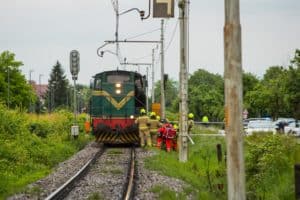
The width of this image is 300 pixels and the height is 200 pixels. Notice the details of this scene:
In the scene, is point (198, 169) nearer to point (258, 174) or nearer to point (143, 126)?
point (258, 174)

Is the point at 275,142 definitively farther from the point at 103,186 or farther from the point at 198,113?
the point at 198,113

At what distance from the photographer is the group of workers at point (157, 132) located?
27234mm

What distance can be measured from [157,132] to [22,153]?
9.31m

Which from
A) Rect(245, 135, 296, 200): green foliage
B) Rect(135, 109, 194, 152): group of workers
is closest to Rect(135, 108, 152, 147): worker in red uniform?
Rect(135, 109, 194, 152): group of workers

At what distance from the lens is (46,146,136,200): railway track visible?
46.5 ft

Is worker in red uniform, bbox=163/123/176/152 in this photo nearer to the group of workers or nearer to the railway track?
the group of workers

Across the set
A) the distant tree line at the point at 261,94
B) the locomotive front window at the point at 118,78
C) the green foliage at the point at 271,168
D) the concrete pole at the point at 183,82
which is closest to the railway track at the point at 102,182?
the concrete pole at the point at 183,82

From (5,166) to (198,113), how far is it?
8521 cm

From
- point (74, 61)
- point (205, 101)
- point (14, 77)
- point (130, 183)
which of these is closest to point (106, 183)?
point (130, 183)

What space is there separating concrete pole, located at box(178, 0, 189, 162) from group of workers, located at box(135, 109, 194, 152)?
4721mm

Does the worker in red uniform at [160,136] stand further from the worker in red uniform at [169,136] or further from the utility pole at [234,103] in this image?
the utility pole at [234,103]

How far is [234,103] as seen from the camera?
8336mm

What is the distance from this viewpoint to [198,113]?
4055 inches

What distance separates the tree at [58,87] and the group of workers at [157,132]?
10004 cm
